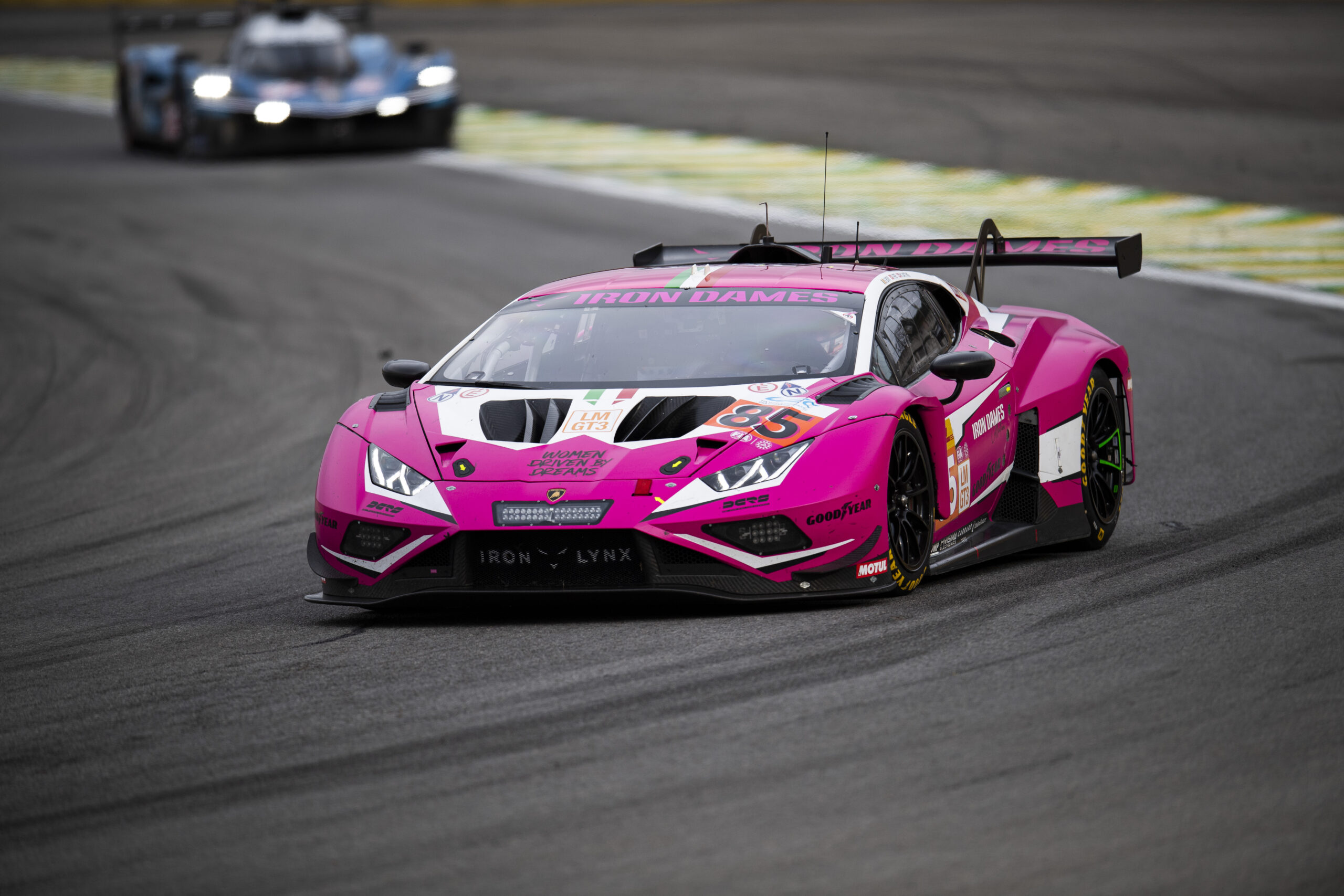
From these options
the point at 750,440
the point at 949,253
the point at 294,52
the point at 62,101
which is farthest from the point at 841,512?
the point at 62,101

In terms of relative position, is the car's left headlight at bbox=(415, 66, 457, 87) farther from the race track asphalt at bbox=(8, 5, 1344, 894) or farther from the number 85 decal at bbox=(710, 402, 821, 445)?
the number 85 decal at bbox=(710, 402, 821, 445)

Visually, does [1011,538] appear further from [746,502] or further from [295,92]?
[295,92]

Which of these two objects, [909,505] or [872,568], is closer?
[872,568]

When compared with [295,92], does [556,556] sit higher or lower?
higher

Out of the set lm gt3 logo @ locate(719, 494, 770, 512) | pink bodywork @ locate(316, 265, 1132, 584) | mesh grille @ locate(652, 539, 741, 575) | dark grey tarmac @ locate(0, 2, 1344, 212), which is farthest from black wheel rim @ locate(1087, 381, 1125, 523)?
dark grey tarmac @ locate(0, 2, 1344, 212)

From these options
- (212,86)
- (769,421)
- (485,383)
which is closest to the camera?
(769,421)

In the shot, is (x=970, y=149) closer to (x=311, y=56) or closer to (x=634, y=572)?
(x=311, y=56)

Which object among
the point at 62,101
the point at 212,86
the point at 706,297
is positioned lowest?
the point at 62,101

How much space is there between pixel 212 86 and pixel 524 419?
17.8 metres

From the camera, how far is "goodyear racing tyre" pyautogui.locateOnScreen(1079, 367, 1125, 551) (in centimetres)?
855

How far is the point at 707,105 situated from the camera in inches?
1129

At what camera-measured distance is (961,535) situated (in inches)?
308

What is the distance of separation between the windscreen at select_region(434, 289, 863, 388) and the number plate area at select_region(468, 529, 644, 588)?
35.3 inches

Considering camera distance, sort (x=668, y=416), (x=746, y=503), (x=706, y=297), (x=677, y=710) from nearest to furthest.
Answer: (x=677, y=710) < (x=746, y=503) < (x=668, y=416) < (x=706, y=297)
